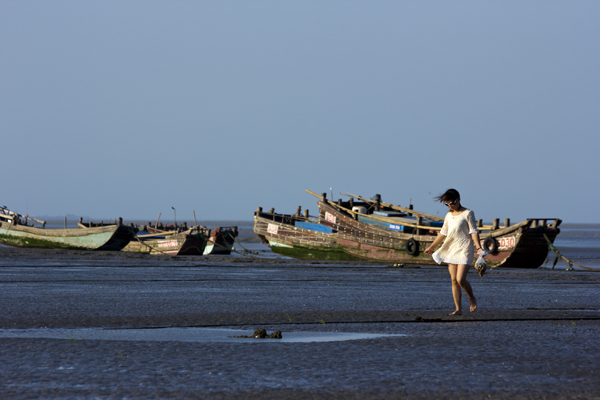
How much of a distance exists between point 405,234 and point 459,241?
66.1 feet

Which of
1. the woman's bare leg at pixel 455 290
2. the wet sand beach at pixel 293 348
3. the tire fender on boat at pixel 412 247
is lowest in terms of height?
the wet sand beach at pixel 293 348

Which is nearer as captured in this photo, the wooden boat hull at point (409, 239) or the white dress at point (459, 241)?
the white dress at point (459, 241)

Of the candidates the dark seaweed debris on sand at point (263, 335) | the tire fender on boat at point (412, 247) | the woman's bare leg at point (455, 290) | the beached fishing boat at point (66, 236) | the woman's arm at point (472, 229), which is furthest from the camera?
the beached fishing boat at point (66, 236)

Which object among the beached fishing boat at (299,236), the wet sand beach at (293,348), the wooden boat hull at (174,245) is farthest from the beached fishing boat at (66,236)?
the wet sand beach at (293,348)

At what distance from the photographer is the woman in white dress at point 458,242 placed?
8.71 meters

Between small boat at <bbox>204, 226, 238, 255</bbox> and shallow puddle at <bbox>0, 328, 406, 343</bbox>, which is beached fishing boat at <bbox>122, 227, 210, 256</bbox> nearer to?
small boat at <bbox>204, 226, 238, 255</bbox>

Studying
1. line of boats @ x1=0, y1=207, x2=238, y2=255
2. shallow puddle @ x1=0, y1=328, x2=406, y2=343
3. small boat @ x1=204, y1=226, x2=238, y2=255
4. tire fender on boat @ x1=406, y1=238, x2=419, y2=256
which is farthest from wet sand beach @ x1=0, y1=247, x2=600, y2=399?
small boat @ x1=204, y1=226, x2=238, y2=255

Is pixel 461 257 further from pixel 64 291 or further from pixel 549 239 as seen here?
pixel 549 239

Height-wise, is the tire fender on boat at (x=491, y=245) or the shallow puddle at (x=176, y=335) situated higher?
the tire fender on boat at (x=491, y=245)

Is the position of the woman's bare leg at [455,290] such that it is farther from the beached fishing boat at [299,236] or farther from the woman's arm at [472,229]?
the beached fishing boat at [299,236]

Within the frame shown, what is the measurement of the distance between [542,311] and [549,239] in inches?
703

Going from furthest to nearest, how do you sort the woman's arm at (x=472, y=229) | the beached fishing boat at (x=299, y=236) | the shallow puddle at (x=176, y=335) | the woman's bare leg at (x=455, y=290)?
the beached fishing boat at (x=299, y=236) → the woman's arm at (x=472, y=229) → the woman's bare leg at (x=455, y=290) → the shallow puddle at (x=176, y=335)

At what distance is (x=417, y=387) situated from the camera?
4.25 metres

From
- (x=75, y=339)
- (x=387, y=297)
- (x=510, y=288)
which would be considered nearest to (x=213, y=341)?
(x=75, y=339)
